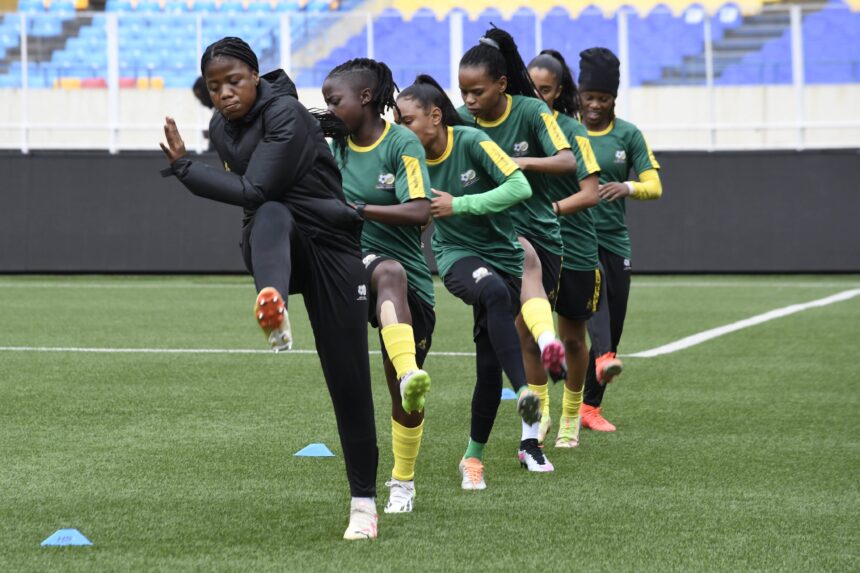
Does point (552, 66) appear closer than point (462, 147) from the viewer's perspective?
No

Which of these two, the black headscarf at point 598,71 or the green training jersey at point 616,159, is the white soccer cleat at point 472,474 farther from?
the black headscarf at point 598,71

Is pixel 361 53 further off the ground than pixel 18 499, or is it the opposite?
pixel 361 53

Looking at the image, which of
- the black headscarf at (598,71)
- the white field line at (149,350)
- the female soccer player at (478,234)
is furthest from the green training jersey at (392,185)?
the white field line at (149,350)

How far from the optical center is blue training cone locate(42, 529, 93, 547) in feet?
17.0

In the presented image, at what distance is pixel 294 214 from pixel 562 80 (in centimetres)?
324

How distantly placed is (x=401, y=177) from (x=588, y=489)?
1581 mm

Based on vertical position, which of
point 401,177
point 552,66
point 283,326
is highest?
point 552,66

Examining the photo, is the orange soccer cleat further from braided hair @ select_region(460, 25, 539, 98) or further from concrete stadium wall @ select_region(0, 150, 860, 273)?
concrete stadium wall @ select_region(0, 150, 860, 273)

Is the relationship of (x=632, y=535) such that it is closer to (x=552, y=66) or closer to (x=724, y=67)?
(x=552, y=66)

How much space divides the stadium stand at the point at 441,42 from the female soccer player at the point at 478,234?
1433cm

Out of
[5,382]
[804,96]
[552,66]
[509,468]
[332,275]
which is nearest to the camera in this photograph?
[332,275]

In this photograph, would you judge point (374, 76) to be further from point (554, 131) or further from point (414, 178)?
point (554, 131)

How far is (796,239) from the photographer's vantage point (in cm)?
1992

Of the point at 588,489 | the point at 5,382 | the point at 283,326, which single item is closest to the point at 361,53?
the point at 5,382
